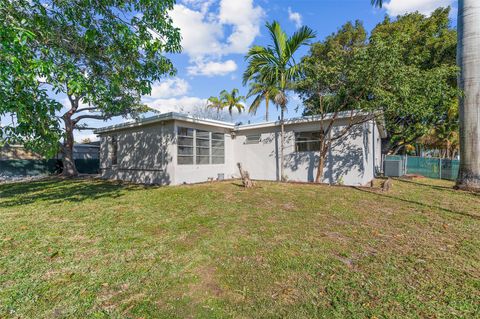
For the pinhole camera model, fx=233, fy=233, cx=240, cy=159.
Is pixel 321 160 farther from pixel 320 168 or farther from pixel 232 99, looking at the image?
Answer: pixel 232 99

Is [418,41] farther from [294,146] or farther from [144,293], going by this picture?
[144,293]

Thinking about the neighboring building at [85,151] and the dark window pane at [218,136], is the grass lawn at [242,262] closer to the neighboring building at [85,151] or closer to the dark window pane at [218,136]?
the dark window pane at [218,136]

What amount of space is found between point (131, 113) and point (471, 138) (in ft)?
54.6

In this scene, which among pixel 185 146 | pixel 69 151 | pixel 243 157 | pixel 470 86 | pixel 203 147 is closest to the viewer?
pixel 470 86

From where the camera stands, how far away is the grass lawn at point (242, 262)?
2221 mm

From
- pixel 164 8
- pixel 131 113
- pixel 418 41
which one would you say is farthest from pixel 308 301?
pixel 418 41

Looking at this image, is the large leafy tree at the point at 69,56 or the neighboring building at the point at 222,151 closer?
the large leafy tree at the point at 69,56

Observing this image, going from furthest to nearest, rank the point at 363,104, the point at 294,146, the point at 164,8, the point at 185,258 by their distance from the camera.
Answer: the point at 294,146 < the point at 363,104 < the point at 164,8 < the point at 185,258

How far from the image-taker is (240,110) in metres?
26.3

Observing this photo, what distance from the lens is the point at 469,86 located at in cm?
784

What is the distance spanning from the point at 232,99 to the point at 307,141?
16.7 m

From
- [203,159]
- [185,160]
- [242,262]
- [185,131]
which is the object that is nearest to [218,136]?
[203,159]

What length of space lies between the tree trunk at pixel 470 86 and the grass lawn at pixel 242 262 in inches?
133

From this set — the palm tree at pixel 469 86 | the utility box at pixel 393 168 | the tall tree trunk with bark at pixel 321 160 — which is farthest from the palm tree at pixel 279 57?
the utility box at pixel 393 168
